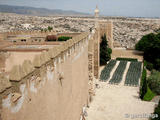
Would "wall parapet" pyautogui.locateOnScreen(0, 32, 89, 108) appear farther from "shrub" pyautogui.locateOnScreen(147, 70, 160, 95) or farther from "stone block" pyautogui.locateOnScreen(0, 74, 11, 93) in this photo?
"shrub" pyautogui.locateOnScreen(147, 70, 160, 95)

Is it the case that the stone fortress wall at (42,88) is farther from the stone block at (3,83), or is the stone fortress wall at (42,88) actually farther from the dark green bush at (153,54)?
the dark green bush at (153,54)

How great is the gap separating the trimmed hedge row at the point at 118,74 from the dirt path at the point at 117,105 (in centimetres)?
222

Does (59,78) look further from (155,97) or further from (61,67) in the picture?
(155,97)

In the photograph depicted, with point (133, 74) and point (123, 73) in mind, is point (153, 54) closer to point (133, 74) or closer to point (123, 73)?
point (133, 74)

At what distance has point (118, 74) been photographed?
2562 cm

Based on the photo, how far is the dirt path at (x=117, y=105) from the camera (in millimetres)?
13992

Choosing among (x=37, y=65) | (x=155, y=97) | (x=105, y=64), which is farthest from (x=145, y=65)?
(x=37, y=65)

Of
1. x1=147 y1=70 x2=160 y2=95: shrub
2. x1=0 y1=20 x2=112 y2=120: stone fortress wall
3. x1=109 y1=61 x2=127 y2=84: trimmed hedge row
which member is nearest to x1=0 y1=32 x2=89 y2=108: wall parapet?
x1=0 y1=20 x2=112 y2=120: stone fortress wall

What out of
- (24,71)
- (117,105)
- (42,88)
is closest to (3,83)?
(24,71)

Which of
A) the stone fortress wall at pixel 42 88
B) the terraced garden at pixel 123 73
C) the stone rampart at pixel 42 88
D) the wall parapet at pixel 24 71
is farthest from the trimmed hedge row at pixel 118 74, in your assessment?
the wall parapet at pixel 24 71

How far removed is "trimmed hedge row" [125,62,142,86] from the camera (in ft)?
74.2

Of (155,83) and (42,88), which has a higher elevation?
(42,88)

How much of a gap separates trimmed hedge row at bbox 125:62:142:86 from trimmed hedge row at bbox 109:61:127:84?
0.99m

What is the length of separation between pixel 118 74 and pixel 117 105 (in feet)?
33.2
